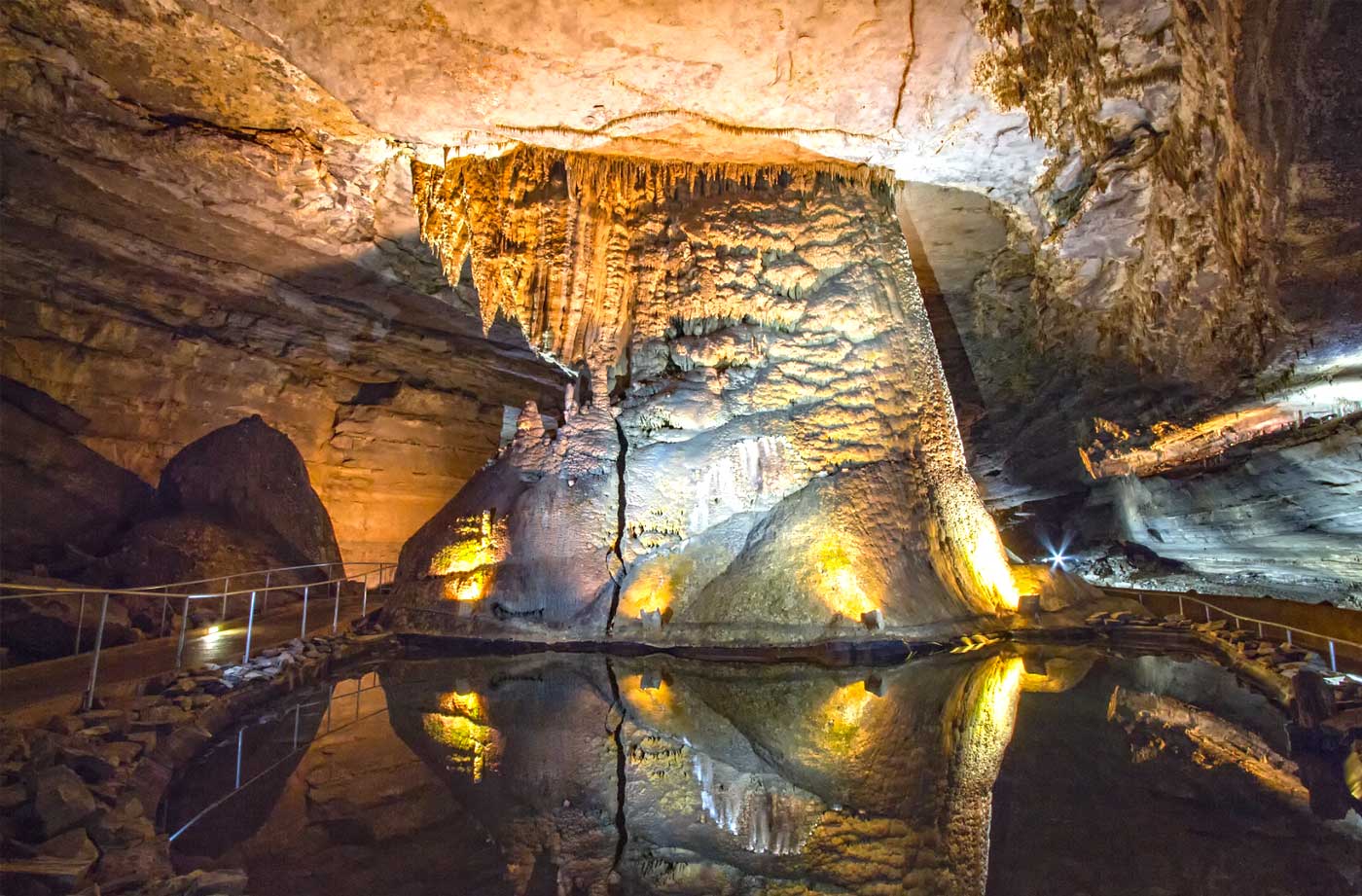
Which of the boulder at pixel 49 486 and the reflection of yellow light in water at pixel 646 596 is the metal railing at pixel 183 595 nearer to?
the boulder at pixel 49 486

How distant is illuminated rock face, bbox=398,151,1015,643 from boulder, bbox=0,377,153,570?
6659mm

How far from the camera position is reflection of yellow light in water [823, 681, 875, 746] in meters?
4.29

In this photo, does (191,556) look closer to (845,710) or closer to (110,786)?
(110,786)

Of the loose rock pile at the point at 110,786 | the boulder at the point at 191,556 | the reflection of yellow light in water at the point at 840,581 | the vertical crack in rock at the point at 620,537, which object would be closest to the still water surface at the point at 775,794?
the loose rock pile at the point at 110,786

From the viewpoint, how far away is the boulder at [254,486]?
12.4m

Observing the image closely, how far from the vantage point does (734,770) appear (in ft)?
12.2

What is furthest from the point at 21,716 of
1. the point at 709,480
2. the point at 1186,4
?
the point at 1186,4

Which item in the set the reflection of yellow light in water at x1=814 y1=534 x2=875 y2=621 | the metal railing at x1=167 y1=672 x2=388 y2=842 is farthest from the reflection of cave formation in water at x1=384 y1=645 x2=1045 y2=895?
the reflection of yellow light in water at x1=814 y1=534 x2=875 y2=621

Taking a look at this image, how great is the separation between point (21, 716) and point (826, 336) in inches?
274

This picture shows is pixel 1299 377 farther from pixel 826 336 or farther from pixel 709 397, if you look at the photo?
pixel 709 397

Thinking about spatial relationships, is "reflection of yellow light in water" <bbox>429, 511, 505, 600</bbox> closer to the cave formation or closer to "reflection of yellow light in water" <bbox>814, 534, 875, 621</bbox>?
the cave formation

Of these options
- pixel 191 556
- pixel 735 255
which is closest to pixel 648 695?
pixel 735 255

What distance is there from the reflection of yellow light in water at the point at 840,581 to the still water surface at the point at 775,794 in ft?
4.61

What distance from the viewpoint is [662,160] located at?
852 cm
